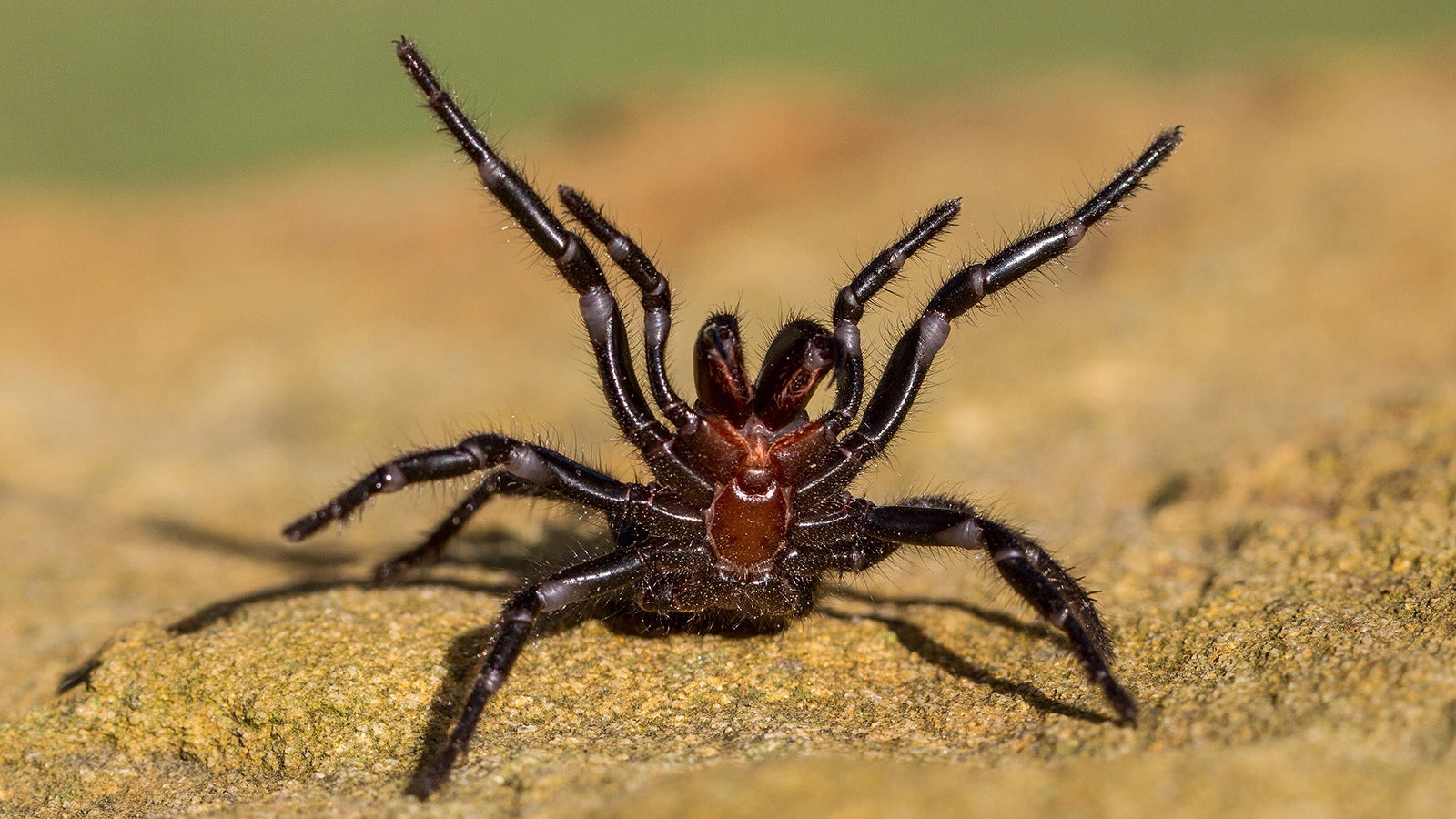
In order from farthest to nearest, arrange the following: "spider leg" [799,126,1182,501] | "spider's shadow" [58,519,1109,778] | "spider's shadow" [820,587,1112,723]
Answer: "spider leg" [799,126,1182,501] < "spider's shadow" [58,519,1109,778] < "spider's shadow" [820,587,1112,723]

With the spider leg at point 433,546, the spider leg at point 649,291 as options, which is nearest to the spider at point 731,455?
the spider leg at point 649,291

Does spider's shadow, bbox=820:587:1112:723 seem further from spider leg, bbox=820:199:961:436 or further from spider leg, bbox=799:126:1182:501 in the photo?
spider leg, bbox=820:199:961:436

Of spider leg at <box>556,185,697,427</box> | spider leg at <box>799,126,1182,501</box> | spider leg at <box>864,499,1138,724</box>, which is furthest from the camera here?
spider leg at <box>799,126,1182,501</box>

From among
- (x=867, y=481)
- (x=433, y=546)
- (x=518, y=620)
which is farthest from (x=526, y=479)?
(x=867, y=481)

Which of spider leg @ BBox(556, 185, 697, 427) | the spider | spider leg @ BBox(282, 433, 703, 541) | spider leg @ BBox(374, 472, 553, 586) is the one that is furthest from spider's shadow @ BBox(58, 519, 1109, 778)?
spider leg @ BBox(556, 185, 697, 427)

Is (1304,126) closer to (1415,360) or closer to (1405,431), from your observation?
(1415,360)

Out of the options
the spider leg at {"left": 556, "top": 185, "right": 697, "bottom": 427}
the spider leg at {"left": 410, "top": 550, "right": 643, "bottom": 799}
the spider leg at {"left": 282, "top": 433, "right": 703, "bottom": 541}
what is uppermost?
the spider leg at {"left": 556, "top": 185, "right": 697, "bottom": 427}

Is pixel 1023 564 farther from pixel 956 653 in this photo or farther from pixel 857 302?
pixel 857 302
